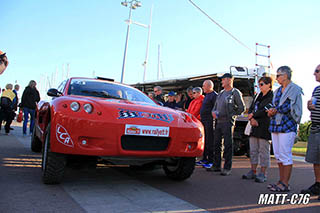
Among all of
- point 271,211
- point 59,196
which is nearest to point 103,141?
point 59,196

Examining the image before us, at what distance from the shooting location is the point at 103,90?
386 centimetres

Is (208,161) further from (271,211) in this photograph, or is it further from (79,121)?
(79,121)

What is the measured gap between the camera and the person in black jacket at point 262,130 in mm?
4027

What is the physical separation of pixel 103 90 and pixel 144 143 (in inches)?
52.1

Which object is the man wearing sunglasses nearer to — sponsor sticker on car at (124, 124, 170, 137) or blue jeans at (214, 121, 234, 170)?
blue jeans at (214, 121, 234, 170)

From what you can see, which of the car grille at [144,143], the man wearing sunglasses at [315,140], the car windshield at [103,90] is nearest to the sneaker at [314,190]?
the man wearing sunglasses at [315,140]

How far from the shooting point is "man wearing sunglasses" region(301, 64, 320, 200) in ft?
10.7

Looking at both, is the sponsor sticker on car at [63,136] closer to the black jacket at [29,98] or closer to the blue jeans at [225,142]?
the blue jeans at [225,142]

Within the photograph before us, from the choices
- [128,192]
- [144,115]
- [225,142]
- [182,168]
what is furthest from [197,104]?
[128,192]

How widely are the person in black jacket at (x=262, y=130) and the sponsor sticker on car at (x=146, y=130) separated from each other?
1846 mm

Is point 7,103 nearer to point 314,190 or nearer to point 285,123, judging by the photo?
point 285,123

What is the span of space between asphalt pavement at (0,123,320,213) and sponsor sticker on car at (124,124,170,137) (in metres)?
0.69

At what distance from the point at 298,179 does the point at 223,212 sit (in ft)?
8.47

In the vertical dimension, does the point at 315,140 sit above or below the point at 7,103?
above
